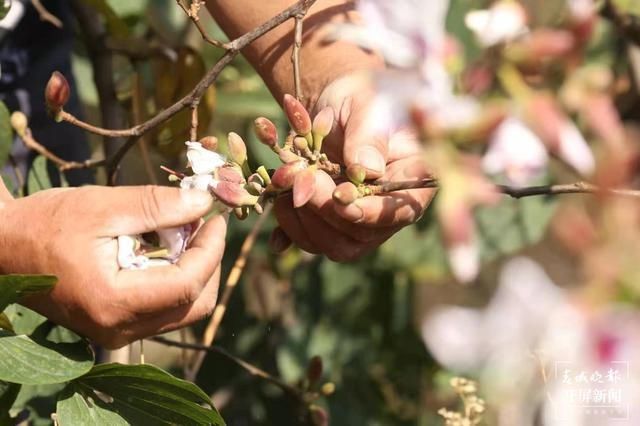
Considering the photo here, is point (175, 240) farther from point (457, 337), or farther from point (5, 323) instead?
point (457, 337)

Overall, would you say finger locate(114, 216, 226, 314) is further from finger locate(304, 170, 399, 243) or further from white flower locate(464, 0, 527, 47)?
white flower locate(464, 0, 527, 47)

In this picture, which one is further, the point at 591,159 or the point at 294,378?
the point at 294,378

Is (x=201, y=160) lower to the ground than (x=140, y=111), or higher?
lower

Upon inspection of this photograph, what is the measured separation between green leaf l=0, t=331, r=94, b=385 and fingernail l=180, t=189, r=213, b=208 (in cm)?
18

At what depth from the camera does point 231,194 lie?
2.05 ft

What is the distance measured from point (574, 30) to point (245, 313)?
129 centimetres

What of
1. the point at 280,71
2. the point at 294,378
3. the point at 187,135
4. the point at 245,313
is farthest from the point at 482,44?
the point at 245,313

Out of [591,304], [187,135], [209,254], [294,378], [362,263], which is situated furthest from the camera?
[362,263]

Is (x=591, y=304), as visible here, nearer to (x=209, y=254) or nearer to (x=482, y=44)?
(x=482, y=44)

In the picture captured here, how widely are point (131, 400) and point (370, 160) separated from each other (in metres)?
0.26

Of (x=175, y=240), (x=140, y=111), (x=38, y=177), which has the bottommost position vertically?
(x=175, y=240)

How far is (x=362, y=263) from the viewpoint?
1570 millimetres

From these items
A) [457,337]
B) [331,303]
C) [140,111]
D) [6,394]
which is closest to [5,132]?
[140,111]

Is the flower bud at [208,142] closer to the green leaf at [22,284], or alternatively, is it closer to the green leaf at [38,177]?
the green leaf at [22,284]
